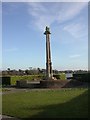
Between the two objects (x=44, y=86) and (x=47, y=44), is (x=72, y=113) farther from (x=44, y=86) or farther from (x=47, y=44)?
(x=47, y=44)

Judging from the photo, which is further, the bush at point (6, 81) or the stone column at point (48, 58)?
the bush at point (6, 81)

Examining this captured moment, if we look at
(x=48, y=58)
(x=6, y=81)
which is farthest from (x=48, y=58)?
(x=6, y=81)

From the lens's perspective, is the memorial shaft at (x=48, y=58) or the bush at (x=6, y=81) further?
the bush at (x=6, y=81)

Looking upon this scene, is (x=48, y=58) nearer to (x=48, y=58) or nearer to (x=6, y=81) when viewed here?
(x=48, y=58)

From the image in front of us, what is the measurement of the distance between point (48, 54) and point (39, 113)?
24456 millimetres

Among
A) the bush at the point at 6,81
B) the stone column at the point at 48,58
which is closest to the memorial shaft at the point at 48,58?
the stone column at the point at 48,58

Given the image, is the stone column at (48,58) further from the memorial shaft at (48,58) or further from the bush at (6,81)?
the bush at (6,81)

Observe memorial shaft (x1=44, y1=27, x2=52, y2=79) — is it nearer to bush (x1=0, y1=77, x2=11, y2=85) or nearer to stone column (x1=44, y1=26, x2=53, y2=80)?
stone column (x1=44, y1=26, x2=53, y2=80)

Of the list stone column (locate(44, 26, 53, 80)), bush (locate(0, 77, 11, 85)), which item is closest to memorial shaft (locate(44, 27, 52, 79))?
stone column (locate(44, 26, 53, 80))

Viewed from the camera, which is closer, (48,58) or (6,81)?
(48,58)

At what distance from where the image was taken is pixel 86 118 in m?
11.7

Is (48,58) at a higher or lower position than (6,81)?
higher

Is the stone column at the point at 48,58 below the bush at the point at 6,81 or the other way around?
the other way around

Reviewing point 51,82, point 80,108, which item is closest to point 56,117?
point 80,108
